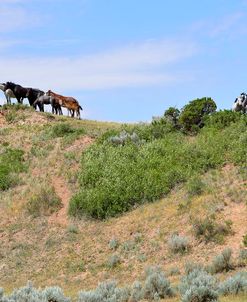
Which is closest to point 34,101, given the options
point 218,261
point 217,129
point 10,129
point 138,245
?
point 10,129

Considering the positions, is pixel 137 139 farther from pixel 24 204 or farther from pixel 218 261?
pixel 218 261

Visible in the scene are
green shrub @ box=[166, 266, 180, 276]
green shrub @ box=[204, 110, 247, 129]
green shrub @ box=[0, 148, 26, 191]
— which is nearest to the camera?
green shrub @ box=[166, 266, 180, 276]

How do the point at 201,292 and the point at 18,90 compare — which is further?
the point at 18,90

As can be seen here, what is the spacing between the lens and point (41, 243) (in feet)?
75.5

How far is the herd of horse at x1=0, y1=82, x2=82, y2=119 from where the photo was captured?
1506 inches

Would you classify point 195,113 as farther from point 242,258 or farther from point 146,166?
point 242,258

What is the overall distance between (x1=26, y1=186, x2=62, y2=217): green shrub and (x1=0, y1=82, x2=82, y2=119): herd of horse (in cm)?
1249

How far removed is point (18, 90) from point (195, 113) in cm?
1445

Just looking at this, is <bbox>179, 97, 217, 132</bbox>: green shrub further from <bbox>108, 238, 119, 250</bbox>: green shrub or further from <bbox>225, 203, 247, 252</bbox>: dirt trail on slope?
<bbox>108, 238, 119, 250</bbox>: green shrub

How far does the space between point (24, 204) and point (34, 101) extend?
46.9 ft

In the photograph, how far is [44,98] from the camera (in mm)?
38406

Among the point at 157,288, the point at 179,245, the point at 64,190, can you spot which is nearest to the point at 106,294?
the point at 157,288

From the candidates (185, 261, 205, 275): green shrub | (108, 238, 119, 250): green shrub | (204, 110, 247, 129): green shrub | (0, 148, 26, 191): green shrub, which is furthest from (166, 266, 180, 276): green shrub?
(0, 148, 26, 191): green shrub

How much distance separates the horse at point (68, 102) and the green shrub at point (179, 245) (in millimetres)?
19808
